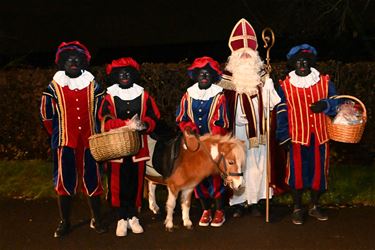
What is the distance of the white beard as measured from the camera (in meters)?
6.95

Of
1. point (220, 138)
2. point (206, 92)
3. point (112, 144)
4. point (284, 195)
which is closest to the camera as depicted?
point (112, 144)

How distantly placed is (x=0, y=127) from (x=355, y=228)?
271 inches

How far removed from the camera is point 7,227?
23.6ft

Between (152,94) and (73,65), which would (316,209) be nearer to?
(73,65)

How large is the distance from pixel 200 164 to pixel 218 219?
2.51 feet

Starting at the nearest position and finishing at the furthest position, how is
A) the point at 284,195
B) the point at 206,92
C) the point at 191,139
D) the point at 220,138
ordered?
the point at 220,138 → the point at 191,139 → the point at 206,92 → the point at 284,195

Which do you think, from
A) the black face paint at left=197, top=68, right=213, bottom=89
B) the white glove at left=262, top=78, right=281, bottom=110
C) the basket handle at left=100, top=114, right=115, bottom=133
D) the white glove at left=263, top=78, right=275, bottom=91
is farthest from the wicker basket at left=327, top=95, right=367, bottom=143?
the basket handle at left=100, top=114, right=115, bottom=133

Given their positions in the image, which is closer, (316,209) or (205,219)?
(205,219)

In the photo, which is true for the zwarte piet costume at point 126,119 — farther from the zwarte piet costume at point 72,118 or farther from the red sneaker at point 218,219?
the red sneaker at point 218,219

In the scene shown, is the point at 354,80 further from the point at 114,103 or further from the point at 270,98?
the point at 114,103

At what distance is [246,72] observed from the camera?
273 inches

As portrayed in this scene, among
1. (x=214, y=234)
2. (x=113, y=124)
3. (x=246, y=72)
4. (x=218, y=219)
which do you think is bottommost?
(x=214, y=234)

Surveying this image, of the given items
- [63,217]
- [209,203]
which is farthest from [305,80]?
[63,217]

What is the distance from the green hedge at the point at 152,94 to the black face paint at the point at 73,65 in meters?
3.12
